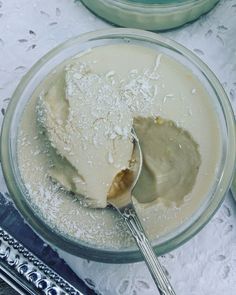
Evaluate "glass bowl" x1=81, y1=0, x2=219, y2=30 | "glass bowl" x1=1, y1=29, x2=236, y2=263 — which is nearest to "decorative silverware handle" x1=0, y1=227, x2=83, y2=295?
"glass bowl" x1=1, y1=29, x2=236, y2=263

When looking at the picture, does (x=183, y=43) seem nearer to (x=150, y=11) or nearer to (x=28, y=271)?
(x=150, y=11)

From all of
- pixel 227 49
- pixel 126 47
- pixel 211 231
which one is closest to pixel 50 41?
pixel 126 47

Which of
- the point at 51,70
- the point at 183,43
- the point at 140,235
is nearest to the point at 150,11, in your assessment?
the point at 183,43

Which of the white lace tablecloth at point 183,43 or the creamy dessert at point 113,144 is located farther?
the white lace tablecloth at point 183,43

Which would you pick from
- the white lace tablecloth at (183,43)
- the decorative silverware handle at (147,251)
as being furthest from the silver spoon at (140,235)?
the white lace tablecloth at (183,43)

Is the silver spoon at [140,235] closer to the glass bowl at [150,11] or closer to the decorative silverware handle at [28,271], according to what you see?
the decorative silverware handle at [28,271]

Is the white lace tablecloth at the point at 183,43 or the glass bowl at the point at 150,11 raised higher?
the glass bowl at the point at 150,11

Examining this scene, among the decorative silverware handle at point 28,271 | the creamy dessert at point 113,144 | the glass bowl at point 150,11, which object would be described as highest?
the glass bowl at point 150,11
